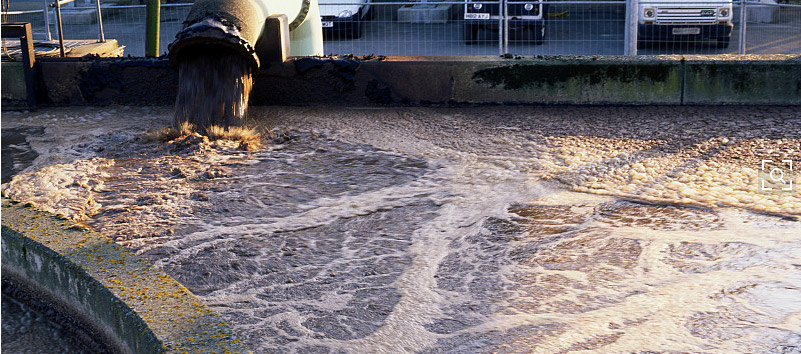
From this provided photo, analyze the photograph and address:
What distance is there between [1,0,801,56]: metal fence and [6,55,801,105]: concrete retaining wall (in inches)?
117

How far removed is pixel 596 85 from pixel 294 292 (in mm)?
5153

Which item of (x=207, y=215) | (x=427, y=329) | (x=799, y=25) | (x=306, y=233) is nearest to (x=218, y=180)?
(x=207, y=215)

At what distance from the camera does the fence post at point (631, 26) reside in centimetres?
1308

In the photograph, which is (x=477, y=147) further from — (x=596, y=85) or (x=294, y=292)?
(x=294, y=292)

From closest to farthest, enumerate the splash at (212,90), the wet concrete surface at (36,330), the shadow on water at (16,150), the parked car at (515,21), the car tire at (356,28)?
the wet concrete surface at (36,330) < the shadow on water at (16,150) < the splash at (212,90) < the parked car at (515,21) < the car tire at (356,28)

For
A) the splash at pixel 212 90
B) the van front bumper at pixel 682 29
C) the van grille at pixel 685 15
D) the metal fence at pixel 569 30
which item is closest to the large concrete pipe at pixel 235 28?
the splash at pixel 212 90

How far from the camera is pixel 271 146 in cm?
855

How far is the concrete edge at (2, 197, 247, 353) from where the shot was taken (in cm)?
434

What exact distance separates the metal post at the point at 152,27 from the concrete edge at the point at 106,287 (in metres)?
5.11

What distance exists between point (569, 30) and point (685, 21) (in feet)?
5.42

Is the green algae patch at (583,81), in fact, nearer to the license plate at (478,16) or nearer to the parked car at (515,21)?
the parked car at (515,21)

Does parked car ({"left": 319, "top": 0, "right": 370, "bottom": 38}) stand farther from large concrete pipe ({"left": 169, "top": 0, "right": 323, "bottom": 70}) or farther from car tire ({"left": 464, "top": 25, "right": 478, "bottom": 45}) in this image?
large concrete pipe ({"left": 169, "top": 0, "right": 323, "bottom": 70})

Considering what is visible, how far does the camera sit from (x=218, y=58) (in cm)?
907

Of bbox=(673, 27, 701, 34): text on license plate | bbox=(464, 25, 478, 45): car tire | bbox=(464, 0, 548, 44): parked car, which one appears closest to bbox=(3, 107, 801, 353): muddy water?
bbox=(464, 0, 548, 44): parked car
